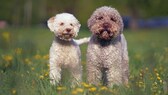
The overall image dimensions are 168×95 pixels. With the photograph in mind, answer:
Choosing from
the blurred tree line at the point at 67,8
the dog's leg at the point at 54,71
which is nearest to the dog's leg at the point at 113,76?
the dog's leg at the point at 54,71

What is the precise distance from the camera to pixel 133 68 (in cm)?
924

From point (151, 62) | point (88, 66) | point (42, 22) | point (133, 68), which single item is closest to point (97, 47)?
point (88, 66)

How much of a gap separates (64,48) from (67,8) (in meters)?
48.8

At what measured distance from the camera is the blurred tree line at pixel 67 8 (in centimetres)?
4316

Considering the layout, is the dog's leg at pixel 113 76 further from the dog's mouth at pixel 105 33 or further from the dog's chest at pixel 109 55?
the dog's mouth at pixel 105 33


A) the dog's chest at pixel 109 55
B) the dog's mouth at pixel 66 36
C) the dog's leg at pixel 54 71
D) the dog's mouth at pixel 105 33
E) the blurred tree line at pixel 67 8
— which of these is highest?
the blurred tree line at pixel 67 8

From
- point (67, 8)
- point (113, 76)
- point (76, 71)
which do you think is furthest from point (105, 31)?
point (67, 8)

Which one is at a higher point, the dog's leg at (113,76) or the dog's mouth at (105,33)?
the dog's mouth at (105,33)

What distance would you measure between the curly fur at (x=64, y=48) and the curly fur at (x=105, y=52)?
0.27 metres

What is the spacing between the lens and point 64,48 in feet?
25.3

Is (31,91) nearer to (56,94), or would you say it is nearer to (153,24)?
(56,94)

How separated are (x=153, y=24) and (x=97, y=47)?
51.2m

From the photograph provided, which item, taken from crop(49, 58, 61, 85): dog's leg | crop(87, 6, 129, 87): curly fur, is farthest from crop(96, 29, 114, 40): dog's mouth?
crop(49, 58, 61, 85): dog's leg

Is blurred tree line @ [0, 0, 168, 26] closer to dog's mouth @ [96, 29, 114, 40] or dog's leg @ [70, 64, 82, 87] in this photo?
Answer: dog's leg @ [70, 64, 82, 87]
